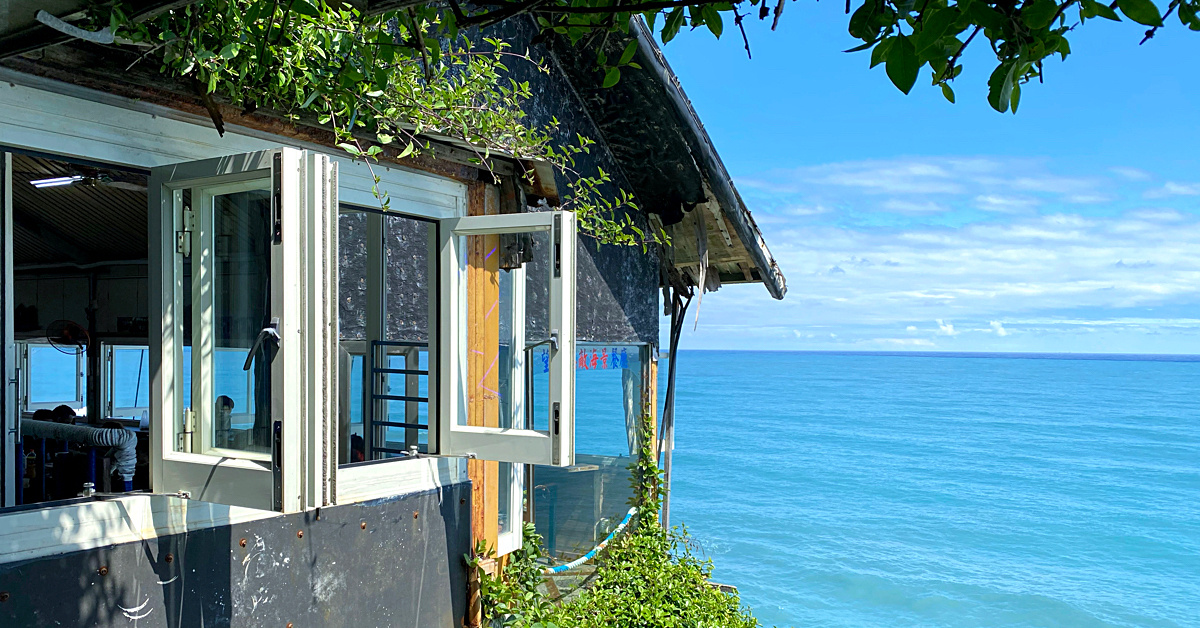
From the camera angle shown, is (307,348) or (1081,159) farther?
(1081,159)

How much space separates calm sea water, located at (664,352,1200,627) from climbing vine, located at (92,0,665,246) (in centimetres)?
950

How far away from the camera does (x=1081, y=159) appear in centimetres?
8138

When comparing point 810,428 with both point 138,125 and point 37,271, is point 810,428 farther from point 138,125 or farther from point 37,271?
point 138,125

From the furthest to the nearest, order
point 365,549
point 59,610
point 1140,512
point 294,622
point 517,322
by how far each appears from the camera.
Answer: point 1140,512
point 517,322
point 365,549
point 294,622
point 59,610

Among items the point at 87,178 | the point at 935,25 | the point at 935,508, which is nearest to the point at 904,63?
the point at 935,25

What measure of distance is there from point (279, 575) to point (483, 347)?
1.54m

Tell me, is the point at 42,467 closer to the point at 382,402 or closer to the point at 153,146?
the point at 382,402

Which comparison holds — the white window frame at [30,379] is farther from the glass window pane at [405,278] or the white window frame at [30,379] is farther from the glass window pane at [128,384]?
the glass window pane at [405,278]

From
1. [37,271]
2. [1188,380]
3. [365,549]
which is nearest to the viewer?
[365,549]

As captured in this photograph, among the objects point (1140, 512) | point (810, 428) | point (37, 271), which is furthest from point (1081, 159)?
point (37, 271)

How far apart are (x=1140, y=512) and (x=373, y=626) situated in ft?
122

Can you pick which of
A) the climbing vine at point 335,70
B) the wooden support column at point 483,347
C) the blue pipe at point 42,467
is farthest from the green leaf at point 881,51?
the blue pipe at point 42,467

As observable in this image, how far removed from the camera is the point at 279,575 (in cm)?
373

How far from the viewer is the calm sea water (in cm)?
2341
